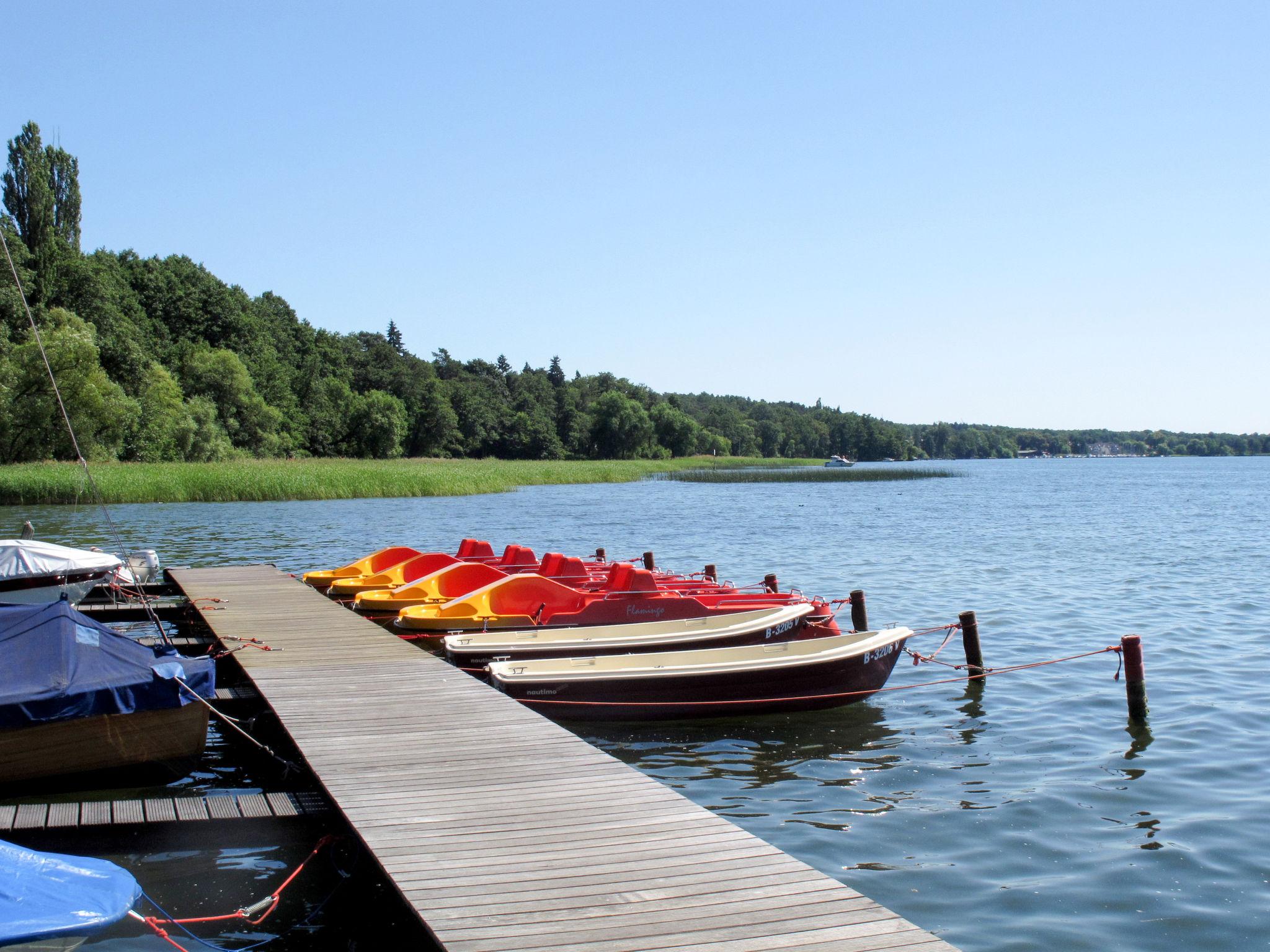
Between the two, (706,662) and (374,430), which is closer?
(706,662)

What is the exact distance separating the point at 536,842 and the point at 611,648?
586 cm

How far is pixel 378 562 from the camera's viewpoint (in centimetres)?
1725

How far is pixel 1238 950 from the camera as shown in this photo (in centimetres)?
575

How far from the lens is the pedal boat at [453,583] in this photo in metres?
14.4

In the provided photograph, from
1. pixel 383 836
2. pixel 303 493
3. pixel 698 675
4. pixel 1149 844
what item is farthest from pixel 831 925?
pixel 303 493

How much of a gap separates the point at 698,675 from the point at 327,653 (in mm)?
3852

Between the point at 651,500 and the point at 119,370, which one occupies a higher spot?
the point at 119,370

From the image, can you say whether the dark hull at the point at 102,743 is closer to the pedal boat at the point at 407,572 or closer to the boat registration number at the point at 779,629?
the boat registration number at the point at 779,629

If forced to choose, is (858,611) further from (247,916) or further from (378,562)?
(247,916)

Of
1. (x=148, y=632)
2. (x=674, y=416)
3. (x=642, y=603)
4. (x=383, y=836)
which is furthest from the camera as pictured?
(x=674, y=416)

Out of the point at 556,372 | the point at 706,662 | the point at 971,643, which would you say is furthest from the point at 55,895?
the point at 556,372

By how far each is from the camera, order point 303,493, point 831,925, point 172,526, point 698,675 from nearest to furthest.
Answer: point 831,925 < point 698,675 < point 172,526 < point 303,493

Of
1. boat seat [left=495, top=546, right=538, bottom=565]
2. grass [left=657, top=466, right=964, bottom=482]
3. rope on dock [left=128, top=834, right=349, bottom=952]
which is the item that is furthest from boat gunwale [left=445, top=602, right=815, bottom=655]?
grass [left=657, top=466, right=964, bottom=482]

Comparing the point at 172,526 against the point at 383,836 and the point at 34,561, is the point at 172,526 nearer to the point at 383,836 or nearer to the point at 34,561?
the point at 34,561
